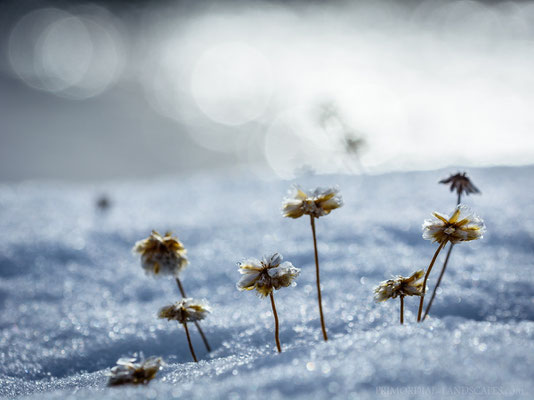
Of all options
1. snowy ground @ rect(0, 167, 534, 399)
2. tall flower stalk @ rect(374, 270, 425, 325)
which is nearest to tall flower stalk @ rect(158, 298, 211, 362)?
snowy ground @ rect(0, 167, 534, 399)

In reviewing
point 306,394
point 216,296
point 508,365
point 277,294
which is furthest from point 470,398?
point 216,296

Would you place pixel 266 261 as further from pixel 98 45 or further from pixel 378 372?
pixel 98 45

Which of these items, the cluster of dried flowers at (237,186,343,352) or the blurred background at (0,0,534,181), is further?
the blurred background at (0,0,534,181)

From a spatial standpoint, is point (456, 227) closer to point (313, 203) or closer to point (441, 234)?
point (441, 234)

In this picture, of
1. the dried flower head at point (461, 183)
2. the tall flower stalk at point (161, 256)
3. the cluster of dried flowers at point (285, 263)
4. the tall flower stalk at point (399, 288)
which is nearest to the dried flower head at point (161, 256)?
the tall flower stalk at point (161, 256)

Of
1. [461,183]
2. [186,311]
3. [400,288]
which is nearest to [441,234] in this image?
[400,288]

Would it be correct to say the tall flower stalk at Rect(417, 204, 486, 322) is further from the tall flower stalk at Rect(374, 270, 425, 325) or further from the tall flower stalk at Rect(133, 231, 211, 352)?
the tall flower stalk at Rect(133, 231, 211, 352)

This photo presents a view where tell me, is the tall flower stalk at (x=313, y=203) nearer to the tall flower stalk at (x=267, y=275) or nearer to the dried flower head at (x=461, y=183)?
the tall flower stalk at (x=267, y=275)
